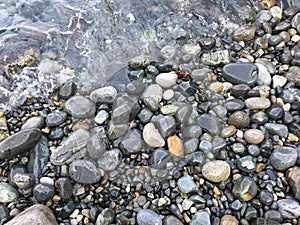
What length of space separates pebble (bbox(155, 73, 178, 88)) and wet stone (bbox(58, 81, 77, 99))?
659mm

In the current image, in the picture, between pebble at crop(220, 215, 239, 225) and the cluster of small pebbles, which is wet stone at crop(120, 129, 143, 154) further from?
pebble at crop(220, 215, 239, 225)

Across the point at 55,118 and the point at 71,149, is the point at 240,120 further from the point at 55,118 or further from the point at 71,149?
the point at 55,118

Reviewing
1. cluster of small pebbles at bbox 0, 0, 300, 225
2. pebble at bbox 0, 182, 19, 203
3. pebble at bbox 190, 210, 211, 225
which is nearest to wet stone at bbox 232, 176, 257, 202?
cluster of small pebbles at bbox 0, 0, 300, 225

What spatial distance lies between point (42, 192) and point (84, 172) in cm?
30

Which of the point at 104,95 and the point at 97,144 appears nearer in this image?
the point at 97,144

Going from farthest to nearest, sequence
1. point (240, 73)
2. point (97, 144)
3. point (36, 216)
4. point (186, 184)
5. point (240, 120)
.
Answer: point (240, 73) → point (240, 120) → point (97, 144) → point (186, 184) → point (36, 216)

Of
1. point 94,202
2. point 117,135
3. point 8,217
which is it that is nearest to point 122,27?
point 117,135

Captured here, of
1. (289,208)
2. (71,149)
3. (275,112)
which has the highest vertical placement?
(71,149)

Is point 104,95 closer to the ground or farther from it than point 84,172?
farther from it

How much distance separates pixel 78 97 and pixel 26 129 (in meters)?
0.46

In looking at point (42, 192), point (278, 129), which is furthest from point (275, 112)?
point (42, 192)

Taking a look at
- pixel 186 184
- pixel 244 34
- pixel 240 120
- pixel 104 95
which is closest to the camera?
pixel 186 184

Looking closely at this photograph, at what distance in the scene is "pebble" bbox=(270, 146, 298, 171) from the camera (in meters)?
2.58

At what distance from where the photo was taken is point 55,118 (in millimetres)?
2799
